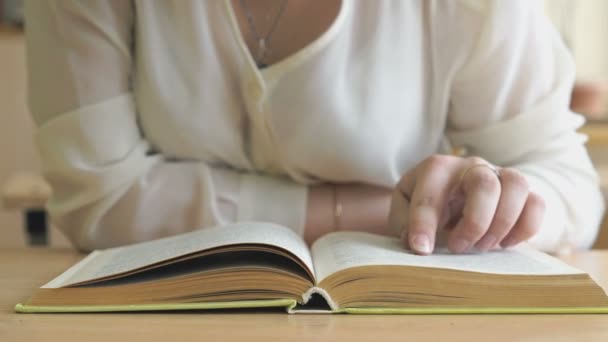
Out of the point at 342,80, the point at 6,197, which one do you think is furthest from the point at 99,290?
the point at 6,197

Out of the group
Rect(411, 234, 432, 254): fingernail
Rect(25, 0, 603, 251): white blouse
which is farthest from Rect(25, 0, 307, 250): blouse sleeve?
Rect(411, 234, 432, 254): fingernail

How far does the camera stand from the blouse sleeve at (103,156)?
33.7 inches

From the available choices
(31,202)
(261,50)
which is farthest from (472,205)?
(31,202)

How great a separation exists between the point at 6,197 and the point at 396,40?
1198 mm

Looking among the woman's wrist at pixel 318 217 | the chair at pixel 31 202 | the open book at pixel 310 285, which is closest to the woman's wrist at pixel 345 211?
the woman's wrist at pixel 318 217

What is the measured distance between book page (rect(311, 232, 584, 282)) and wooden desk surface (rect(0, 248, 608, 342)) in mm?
59

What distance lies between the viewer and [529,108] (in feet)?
3.02

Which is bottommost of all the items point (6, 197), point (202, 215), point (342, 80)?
point (6, 197)

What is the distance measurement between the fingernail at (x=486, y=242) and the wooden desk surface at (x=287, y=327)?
155 mm

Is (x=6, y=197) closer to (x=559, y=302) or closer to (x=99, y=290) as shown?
(x=99, y=290)

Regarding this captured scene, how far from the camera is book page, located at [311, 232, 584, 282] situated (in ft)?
1.96

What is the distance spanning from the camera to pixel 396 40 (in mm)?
909

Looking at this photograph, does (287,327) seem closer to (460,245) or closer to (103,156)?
(460,245)

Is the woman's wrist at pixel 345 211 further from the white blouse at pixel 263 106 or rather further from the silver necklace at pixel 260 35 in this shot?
the silver necklace at pixel 260 35
